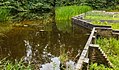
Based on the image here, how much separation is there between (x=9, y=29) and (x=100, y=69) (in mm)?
9458

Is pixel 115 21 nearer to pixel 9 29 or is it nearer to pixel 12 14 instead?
pixel 9 29

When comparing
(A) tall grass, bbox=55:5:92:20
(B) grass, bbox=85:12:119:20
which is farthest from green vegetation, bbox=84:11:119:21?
(A) tall grass, bbox=55:5:92:20

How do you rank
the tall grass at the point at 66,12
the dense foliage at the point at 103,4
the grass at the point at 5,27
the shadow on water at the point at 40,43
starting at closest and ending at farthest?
the shadow on water at the point at 40,43
the grass at the point at 5,27
the tall grass at the point at 66,12
the dense foliage at the point at 103,4

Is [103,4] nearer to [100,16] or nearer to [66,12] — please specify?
[66,12]

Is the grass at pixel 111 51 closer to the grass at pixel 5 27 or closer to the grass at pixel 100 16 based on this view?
the grass at pixel 100 16

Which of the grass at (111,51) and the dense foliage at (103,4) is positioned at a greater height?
the grass at (111,51)

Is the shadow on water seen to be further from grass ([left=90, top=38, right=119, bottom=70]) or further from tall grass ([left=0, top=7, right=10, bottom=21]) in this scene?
tall grass ([left=0, top=7, right=10, bottom=21])

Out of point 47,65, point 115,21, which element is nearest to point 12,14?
point 115,21

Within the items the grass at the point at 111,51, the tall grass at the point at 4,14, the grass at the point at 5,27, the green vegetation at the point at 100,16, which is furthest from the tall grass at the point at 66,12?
the grass at the point at 111,51

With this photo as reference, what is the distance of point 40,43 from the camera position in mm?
12180

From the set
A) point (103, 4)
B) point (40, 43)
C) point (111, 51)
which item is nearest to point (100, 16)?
point (103, 4)

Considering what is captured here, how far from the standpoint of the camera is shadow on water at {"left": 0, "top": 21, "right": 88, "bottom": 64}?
10.2 metres

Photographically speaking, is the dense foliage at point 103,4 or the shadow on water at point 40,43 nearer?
the shadow on water at point 40,43

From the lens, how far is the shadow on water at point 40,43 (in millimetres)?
10156
